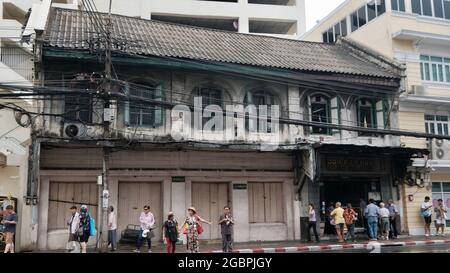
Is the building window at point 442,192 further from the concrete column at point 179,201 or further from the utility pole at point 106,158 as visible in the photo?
the utility pole at point 106,158

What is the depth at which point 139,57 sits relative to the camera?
1838 cm

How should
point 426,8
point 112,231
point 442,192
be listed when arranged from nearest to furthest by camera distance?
point 112,231 < point 442,192 < point 426,8

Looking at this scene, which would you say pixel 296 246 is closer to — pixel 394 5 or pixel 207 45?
pixel 207 45

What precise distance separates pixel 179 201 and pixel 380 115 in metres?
10.7

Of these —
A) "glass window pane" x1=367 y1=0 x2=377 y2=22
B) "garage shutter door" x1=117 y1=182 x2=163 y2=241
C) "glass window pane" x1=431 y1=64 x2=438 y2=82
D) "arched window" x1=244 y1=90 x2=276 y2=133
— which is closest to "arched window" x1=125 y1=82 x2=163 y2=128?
"garage shutter door" x1=117 y1=182 x2=163 y2=241

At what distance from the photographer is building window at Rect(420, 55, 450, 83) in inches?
969

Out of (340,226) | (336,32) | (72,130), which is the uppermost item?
(336,32)

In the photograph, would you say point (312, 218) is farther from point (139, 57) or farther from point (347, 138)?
point (139, 57)

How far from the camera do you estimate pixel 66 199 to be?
18562 millimetres

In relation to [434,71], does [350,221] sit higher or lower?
lower

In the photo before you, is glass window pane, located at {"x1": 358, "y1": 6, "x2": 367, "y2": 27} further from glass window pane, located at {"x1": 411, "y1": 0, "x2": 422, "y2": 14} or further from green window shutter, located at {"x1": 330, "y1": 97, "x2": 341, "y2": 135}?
green window shutter, located at {"x1": 330, "y1": 97, "x2": 341, "y2": 135}

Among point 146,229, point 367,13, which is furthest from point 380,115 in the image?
point 146,229

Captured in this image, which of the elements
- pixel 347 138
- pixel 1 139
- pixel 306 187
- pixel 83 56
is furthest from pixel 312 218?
pixel 1 139

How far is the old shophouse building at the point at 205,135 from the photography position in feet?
59.4
